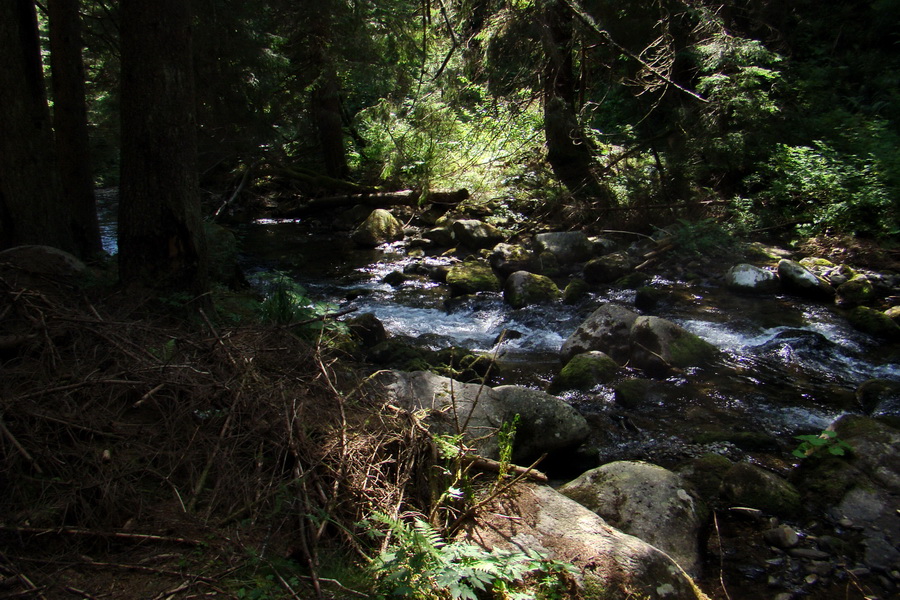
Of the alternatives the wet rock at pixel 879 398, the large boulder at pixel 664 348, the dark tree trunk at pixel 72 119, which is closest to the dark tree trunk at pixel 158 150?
Result: the dark tree trunk at pixel 72 119

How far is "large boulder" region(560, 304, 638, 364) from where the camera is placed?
296 inches

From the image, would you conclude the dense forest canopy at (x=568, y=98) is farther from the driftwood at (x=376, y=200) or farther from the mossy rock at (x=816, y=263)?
the mossy rock at (x=816, y=263)

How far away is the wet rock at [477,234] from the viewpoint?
42.2 feet

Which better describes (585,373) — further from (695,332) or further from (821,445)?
(821,445)

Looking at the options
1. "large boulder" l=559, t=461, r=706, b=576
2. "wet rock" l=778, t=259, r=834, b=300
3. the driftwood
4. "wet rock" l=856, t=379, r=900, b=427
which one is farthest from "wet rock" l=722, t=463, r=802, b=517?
the driftwood

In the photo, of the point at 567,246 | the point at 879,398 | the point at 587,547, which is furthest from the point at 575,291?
the point at 587,547

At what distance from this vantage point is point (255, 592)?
7.90 ft

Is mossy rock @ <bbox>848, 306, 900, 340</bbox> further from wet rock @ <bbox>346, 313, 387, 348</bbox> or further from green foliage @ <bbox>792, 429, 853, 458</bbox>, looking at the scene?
wet rock @ <bbox>346, 313, 387, 348</bbox>

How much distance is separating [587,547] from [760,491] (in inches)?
86.1

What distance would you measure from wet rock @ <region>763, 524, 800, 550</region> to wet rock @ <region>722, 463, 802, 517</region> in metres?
0.23

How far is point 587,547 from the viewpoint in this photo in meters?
3.20

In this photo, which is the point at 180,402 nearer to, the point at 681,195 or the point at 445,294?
the point at 445,294

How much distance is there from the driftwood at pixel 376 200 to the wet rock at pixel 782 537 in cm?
1173

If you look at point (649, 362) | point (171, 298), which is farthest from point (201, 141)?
point (649, 362)
